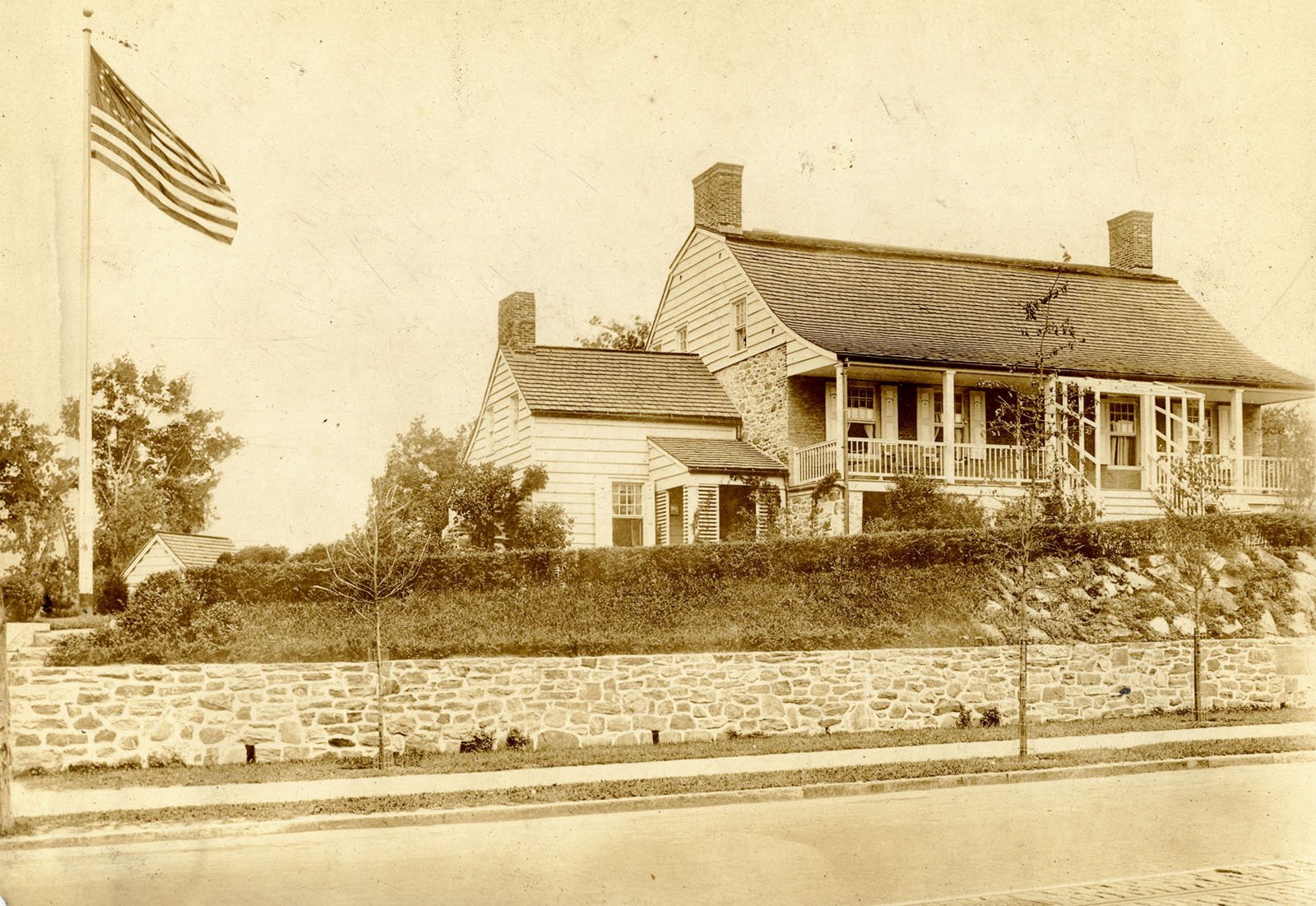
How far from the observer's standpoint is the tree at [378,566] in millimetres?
14992

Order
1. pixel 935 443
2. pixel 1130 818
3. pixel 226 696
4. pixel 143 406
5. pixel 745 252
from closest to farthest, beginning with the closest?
1. pixel 1130 818
2. pixel 226 696
3. pixel 935 443
4. pixel 745 252
5. pixel 143 406

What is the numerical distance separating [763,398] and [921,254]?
643cm

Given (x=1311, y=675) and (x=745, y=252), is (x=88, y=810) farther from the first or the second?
→ (x=745, y=252)

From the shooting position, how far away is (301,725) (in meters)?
15.3

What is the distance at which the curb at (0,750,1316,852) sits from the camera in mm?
10703

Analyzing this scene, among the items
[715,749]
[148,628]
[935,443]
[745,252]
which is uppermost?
[745,252]

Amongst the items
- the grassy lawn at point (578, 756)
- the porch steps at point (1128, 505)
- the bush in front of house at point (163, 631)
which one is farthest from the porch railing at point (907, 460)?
the bush in front of house at point (163, 631)

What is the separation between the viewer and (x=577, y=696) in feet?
52.9

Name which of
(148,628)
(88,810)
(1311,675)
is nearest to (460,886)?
(88,810)

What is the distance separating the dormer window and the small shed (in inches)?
489

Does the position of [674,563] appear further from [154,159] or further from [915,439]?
[915,439]

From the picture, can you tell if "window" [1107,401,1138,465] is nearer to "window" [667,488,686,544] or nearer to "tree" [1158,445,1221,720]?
"tree" [1158,445,1221,720]

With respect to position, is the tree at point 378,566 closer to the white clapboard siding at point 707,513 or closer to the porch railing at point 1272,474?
the white clapboard siding at point 707,513

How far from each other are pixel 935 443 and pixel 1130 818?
52.0 feet
